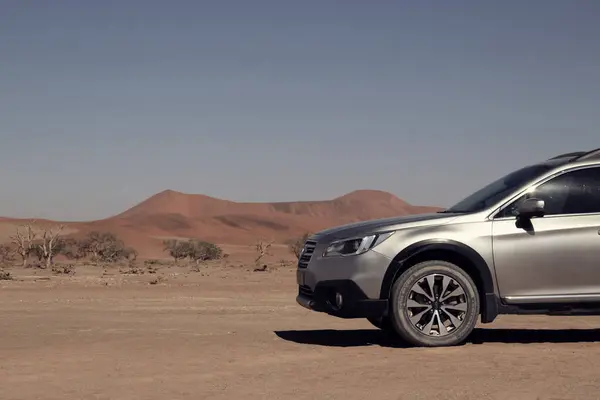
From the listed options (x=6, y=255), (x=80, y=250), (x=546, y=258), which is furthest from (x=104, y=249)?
(x=546, y=258)

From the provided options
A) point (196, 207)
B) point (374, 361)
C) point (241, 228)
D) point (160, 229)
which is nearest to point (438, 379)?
point (374, 361)

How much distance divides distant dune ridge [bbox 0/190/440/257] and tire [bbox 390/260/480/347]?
70.3 meters

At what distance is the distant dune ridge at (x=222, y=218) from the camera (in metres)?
99.8

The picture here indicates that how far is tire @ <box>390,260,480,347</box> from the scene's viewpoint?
8117 millimetres

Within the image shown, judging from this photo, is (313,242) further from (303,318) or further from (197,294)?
(197,294)

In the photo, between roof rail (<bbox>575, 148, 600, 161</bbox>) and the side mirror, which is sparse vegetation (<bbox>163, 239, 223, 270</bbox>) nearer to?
roof rail (<bbox>575, 148, 600, 161</bbox>)

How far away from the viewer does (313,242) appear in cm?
880

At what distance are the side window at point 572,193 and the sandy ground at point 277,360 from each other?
1373mm

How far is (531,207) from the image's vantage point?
26.5ft

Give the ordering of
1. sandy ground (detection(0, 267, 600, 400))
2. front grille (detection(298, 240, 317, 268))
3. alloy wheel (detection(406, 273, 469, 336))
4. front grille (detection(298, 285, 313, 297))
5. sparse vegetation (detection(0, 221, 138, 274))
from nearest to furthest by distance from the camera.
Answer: sandy ground (detection(0, 267, 600, 400))
alloy wheel (detection(406, 273, 469, 336))
front grille (detection(298, 285, 313, 297))
front grille (detection(298, 240, 317, 268))
sparse vegetation (detection(0, 221, 138, 274))

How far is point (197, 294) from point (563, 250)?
43.7 ft

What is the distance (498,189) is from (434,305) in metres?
1.61

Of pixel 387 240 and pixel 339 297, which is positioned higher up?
pixel 387 240

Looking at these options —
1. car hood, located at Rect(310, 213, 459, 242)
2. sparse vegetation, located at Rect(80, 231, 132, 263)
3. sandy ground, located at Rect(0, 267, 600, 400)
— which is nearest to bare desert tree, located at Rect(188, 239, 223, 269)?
sparse vegetation, located at Rect(80, 231, 132, 263)
